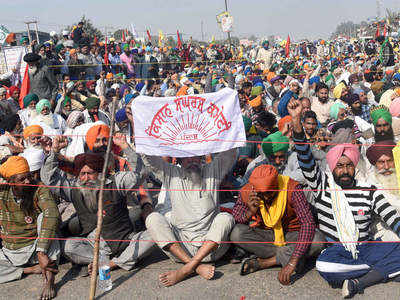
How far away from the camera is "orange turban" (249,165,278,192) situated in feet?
12.8

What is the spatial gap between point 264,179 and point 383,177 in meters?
1.22

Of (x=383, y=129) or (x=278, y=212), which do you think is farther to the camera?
(x=383, y=129)

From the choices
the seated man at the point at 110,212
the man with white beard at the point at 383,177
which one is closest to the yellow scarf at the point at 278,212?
the man with white beard at the point at 383,177

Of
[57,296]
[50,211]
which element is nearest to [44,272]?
[57,296]

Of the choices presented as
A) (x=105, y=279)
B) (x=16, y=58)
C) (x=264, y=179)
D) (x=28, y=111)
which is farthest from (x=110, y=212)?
(x=16, y=58)

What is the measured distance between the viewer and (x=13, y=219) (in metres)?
4.41

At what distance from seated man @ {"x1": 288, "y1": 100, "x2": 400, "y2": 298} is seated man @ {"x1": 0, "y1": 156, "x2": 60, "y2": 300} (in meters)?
2.47

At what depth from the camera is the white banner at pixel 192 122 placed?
4254mm

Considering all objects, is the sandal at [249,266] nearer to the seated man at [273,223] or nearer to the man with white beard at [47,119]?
the seated man at [273,223]

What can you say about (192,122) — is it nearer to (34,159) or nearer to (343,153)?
(343,153)

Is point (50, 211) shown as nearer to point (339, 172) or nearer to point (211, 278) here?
point (211, 278)

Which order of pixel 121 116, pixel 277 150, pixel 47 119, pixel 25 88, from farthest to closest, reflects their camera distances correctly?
1. pixel 25 88
2. pixel 47 119
3. pixel 121 116
4. pixel 277 150

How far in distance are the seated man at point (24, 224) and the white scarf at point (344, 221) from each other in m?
2.63

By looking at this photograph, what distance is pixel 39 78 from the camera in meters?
9.62
